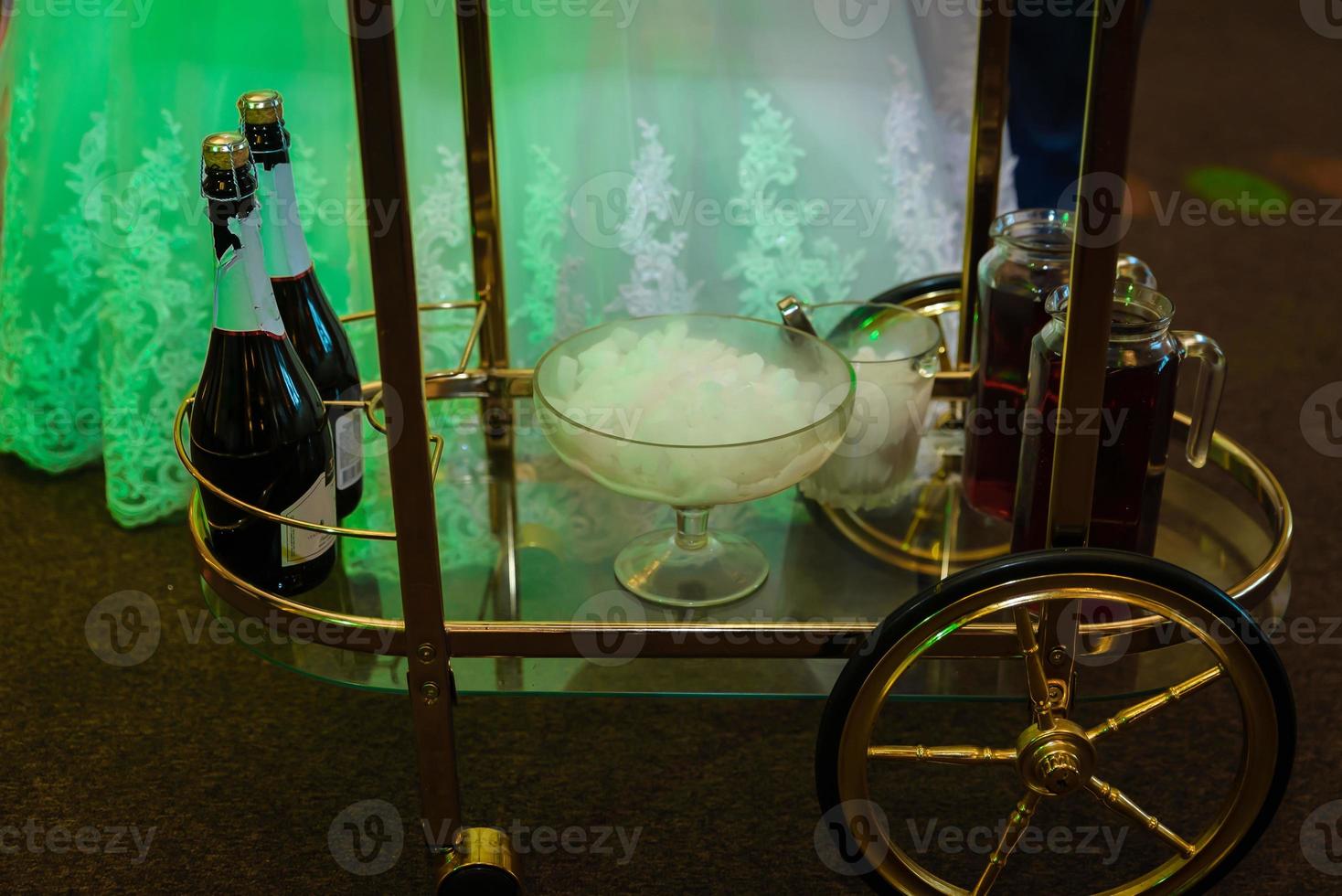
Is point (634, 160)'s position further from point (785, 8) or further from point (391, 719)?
point (391, 719)

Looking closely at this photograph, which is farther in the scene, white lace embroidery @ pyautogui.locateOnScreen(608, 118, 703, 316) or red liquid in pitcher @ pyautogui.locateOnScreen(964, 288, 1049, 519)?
white lace embroidery @ pyautogui.locateOnScreen(608, 118, 703, 316)

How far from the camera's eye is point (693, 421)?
0.77 meters

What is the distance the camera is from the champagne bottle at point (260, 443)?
0.78 metres

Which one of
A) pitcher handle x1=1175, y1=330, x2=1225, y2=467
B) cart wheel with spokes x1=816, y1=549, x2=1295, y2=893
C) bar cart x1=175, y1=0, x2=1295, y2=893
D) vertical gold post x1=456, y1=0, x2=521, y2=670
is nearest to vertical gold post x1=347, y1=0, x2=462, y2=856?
bar cart x1=175, y1=0, x2=1295, y2=893

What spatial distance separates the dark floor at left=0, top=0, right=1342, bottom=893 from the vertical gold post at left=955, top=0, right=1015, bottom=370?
0.33m

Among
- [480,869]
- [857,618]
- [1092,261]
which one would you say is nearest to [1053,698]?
[857,618]

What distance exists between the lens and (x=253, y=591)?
0.74 meters

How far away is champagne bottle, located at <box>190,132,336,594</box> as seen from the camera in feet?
2.56

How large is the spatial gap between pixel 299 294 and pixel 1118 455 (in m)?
0.53

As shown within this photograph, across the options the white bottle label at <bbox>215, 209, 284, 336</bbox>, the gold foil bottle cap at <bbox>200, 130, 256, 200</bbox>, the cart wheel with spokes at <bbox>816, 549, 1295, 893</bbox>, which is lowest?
the cart wheel with spokes at <bbox>816, 549, 1295, 893</bbox>

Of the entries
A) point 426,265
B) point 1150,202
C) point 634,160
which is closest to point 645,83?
point 634,160

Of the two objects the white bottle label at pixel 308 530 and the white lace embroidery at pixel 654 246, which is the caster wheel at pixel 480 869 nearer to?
the white bottle label at pixel 308 530

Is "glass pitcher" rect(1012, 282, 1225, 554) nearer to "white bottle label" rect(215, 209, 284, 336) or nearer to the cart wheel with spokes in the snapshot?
the cart wheel with spokes

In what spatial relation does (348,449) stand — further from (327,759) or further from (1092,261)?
(1092,261)
